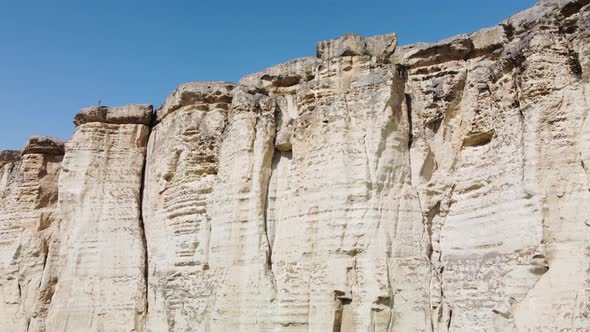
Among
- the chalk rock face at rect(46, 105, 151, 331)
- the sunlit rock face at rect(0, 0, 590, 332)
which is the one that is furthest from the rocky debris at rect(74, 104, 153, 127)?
the sunlit rock face at rect(0, 0, 590, 332)

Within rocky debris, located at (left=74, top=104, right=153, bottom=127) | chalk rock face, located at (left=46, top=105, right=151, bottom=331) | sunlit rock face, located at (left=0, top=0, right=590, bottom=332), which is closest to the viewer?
sunlit rock face, located at (left=0, top=0, right=590, bottom=332)

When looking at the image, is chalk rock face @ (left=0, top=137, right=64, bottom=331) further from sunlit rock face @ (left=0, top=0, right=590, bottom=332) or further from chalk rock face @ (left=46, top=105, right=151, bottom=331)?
sunlit rock face @ (left=0, top=0, right=590, bottom=332)

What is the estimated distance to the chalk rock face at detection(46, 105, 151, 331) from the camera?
12594mm

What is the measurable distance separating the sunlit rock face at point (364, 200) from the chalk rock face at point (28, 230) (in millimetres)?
1556

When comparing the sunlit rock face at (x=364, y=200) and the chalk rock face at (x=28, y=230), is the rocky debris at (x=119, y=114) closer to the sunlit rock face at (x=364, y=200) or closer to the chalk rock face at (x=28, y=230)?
the sunlit rock face at (x=364, y=200)

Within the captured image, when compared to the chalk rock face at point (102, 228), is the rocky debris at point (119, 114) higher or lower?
higher

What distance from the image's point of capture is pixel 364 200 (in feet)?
28.5

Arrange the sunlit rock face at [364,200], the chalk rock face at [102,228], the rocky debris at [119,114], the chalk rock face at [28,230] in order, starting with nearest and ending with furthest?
1. the sunlit rock face at [364,200]
2. the chalk rock face at [102,228]
3. the rocky debris at [119,114]
4. the chalk rock face at [28,230]

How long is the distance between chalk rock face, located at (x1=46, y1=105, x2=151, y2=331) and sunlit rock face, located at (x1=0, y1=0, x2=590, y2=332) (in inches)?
1.7

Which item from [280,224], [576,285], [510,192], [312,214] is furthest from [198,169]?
[576,285]

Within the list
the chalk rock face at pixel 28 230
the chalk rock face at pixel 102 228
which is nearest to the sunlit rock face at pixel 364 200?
the chalk rock face at pixel 102 228

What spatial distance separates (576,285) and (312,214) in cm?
377

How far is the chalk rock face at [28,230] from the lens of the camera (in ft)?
47.2

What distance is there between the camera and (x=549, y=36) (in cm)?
772
